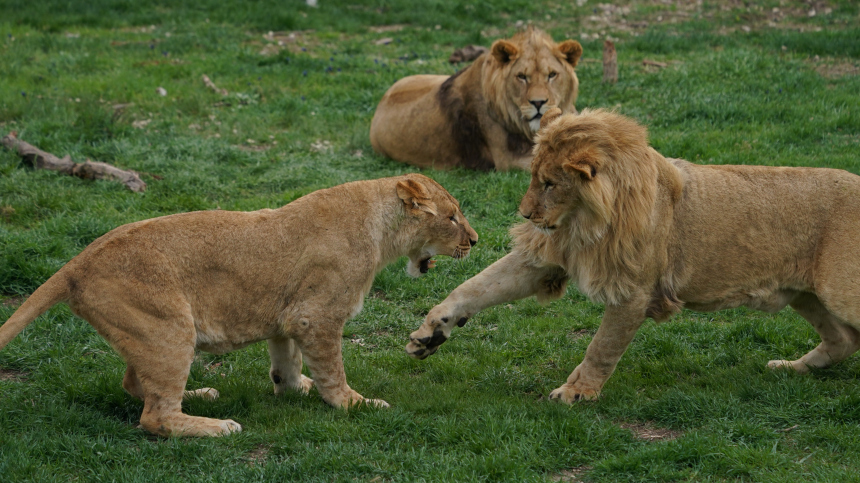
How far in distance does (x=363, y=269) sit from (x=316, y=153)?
15.9 ft

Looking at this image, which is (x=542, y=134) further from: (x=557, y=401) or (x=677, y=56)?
(x=677, y=56)

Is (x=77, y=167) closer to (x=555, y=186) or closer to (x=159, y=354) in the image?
(x=159, y=354)

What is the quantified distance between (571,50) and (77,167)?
A: 4.70 metres

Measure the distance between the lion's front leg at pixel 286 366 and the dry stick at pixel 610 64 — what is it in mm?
6691

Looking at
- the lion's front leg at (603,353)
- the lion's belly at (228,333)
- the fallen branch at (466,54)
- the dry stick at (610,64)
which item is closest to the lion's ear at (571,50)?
the dry stick at (610,64)

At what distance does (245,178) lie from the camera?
27.1 feet

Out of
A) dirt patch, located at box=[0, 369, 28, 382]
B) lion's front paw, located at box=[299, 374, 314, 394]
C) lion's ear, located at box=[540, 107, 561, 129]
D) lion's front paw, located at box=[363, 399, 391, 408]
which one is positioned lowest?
dirt patch, located at box=[0, 369, 28, 382]

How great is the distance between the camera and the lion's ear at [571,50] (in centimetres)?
830

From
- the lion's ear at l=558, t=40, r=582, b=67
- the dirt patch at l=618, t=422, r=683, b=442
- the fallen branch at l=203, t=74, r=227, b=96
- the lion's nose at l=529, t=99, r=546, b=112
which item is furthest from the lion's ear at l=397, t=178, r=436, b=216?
the fallen branch at l=203, t=74, r=227, b=96

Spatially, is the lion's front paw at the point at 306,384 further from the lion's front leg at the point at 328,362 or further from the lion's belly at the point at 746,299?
the lion's belly at the point at 746,299

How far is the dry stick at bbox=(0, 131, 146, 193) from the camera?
25.8ft

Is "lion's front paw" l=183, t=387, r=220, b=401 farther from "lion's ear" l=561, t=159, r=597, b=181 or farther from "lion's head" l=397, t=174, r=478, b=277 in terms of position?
"lion's ear" l=561, t=159, r=597, b=181

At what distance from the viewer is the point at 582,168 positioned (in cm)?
405

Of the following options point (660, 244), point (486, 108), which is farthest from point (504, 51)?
point (660, 244)
